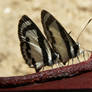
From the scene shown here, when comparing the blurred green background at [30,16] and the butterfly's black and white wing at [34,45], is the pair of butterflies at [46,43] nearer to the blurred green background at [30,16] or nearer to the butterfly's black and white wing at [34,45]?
the butterfly's black and white wing at [34,45]

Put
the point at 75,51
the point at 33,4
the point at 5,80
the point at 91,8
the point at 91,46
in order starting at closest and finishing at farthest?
the point at 5,80 < the point at 75,51 < the point at 91,46 < the point at 91,8 < the point at 33,4

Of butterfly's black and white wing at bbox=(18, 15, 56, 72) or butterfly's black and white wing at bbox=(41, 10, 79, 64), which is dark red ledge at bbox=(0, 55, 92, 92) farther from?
butterfly's black and white wing at bbox=(18, 15, 56, 72)

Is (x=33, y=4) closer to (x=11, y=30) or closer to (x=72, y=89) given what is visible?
(x=11, y=30)

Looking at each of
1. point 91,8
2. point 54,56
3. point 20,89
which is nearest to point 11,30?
point 91,8

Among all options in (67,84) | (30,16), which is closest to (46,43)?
(67,84)

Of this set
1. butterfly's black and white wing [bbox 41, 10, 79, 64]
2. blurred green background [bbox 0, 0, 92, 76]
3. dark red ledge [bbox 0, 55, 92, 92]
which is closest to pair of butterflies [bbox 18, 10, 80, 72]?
butterfly's black and white wing [bbox 41, 10, 79, 64]

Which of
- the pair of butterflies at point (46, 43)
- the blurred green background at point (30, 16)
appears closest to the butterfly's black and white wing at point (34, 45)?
the pair of butterflies at point (46, 43)
